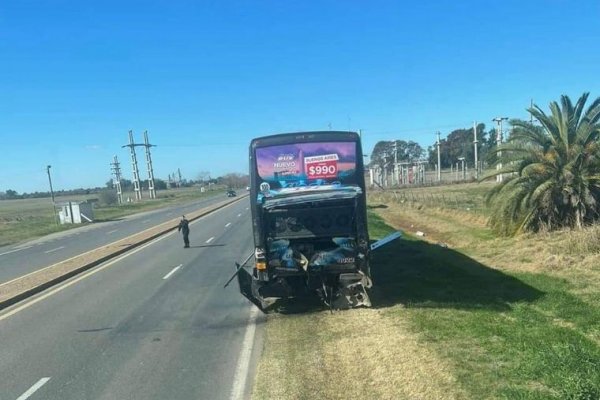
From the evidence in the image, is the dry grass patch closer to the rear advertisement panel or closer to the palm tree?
the rear advertisement panel

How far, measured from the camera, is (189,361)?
→ 808cm

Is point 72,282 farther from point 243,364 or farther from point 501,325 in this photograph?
point 501,325

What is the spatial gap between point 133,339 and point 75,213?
52.2 meters

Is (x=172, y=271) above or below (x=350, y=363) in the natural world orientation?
below

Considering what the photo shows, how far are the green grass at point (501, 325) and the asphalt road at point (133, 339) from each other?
267cm

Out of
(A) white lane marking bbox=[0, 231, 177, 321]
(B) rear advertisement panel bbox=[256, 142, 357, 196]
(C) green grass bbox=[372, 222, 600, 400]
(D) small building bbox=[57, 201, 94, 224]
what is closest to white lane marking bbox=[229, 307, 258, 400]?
(C) green grass bbox=[372, 222, 600, 400]

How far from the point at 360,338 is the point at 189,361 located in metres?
2.51

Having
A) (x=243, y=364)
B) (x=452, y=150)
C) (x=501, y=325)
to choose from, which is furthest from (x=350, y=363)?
(x=452, y=150)

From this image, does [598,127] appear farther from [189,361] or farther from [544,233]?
[189,361]

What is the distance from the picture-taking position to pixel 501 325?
28.7 ft

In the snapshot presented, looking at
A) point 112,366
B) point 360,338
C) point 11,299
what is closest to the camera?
point 112,366

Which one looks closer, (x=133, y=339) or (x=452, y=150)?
(x=133, y=339)

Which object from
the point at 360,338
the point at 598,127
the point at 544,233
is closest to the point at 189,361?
the point at 360,338

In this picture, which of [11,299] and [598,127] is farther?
[598,127]
